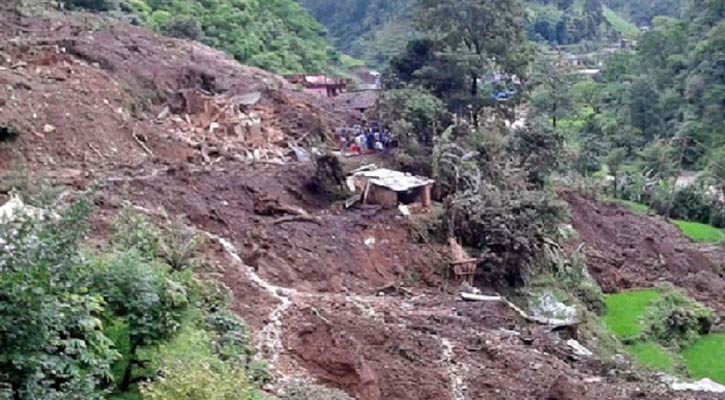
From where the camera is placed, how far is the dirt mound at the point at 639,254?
64.9 feet

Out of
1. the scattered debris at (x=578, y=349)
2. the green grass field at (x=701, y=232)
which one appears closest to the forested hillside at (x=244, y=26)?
the green grass field at (x=701, y=232)

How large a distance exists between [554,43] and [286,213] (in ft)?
185

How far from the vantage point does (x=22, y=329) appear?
18.5ft

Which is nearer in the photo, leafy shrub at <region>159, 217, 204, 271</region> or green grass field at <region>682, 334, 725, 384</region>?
leafy shrub at <region>159, 217, 204, 271</region>

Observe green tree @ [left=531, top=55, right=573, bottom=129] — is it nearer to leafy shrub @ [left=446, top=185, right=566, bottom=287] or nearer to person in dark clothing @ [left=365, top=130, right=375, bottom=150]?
person in dark clothing @ [left=365, top=130, right=375, bottom=150]

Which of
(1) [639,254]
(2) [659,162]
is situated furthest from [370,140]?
(2) [659,162]

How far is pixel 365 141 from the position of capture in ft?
65.3

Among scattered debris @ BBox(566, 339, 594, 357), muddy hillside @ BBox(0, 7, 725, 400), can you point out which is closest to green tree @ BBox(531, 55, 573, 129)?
muddy hillside @ BBox(0, 7, 725, 400)

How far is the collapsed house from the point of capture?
53.1 feet

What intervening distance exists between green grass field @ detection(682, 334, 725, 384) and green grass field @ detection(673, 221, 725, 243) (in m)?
8.64

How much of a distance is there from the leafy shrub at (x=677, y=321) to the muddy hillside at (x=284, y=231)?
5.43 ft

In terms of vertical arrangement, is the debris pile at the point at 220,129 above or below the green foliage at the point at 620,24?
above

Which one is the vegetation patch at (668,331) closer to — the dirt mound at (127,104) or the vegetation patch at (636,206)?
the dirt mound at (127,104)

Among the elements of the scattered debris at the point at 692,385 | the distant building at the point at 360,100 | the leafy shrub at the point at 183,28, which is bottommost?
the distant building at the point at 360,100
